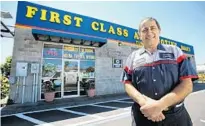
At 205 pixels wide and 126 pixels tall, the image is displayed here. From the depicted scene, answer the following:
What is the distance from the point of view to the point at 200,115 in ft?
19.1

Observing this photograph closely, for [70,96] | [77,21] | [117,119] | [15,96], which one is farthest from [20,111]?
[77,21]

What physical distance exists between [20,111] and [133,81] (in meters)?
7.00

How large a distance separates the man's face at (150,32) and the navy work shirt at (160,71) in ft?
0.32

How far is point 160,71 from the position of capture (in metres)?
1.54

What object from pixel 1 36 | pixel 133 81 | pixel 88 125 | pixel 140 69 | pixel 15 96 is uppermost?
pixel 1 36

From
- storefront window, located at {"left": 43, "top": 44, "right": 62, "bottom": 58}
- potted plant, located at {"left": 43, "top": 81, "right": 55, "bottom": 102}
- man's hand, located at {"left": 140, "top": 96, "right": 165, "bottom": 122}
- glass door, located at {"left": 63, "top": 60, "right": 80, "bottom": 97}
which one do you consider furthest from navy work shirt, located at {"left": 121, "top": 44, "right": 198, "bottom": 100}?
glass door, located at {"left": 63, "top": 60, "right": 80, "bottom": 97}

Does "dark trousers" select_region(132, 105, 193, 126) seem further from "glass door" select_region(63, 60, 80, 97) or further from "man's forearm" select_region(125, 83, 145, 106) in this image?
"glass door" select_region(63, 60, 80, 97)

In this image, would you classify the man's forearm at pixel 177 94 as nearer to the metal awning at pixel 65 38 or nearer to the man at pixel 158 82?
the man at pixel 158 82

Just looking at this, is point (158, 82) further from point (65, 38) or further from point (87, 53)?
point (87, 53)

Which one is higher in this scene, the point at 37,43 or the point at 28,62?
the point at 37,43

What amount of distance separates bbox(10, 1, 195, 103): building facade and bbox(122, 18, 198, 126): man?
7931mm

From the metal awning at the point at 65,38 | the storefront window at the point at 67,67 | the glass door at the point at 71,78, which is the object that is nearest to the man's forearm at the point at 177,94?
the metal awning at the point at 65,38

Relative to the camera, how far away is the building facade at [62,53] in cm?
886

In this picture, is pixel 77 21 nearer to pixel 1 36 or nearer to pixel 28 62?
pixel 28 62
